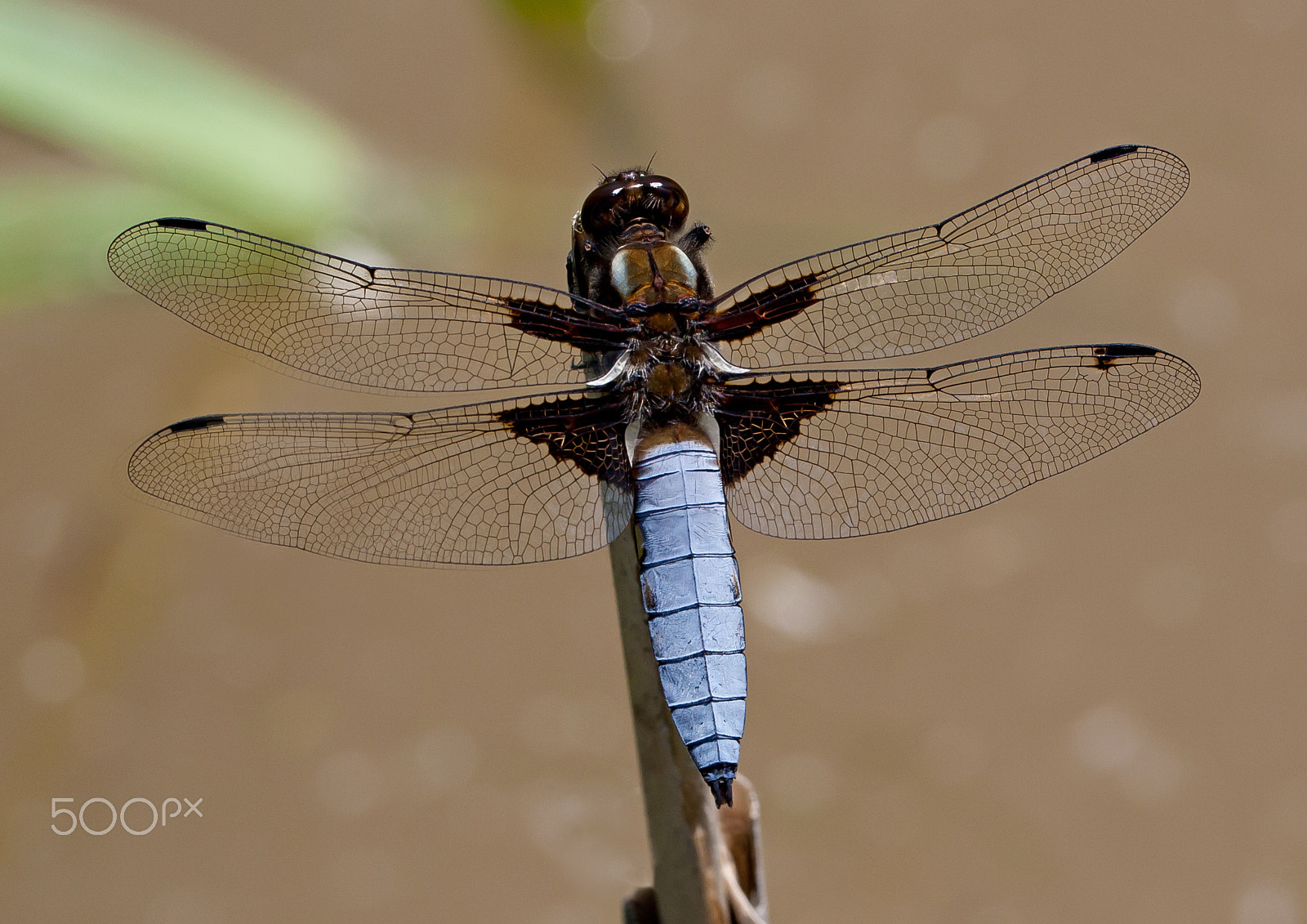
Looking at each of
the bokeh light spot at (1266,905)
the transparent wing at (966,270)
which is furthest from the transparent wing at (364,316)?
the bokeh light spot at (1266,905)

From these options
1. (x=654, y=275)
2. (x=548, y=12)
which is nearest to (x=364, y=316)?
(x=654, y=275)

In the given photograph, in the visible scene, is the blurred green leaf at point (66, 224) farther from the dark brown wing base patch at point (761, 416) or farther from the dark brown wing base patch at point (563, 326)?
the dark brown wing base patch at point (761, 416)

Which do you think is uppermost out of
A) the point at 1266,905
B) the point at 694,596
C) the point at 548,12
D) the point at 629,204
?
the point at 548,12

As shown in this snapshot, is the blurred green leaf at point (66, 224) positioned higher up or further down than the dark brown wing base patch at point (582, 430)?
higher up

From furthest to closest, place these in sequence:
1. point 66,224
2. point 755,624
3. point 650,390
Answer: point 755,624 < point 66,224 < point 650,390

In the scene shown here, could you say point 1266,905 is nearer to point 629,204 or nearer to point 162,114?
point 629,204

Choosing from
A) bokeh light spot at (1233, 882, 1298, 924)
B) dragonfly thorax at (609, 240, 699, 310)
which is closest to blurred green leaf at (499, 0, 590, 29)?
dragonfly thorax at (609, 240, 699, 310)
